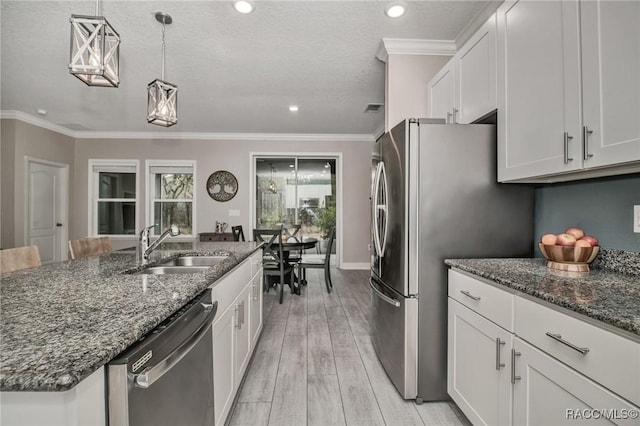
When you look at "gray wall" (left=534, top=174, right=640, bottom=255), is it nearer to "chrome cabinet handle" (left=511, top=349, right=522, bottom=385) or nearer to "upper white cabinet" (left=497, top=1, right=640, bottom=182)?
"upper white cabinet" (left=497, top=1, right=640, bottom=182)

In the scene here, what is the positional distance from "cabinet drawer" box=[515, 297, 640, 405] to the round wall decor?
5.51m

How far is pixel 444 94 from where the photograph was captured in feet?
7.81

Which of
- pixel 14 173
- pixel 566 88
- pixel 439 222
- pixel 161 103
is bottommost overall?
pixel 439 222

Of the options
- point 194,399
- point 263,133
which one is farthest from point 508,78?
point 263,133

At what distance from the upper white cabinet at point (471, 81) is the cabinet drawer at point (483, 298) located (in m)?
1.05

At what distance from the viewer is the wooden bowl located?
1.38m

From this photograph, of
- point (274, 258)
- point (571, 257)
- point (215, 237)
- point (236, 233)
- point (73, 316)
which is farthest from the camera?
point (236, 233)

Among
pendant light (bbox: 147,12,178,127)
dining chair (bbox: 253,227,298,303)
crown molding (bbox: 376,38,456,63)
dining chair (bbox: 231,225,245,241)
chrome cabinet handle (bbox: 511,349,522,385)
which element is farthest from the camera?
dining chair (bbox: 231,225,245,241)

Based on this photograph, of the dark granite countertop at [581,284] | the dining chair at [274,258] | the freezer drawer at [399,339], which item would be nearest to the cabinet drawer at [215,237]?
the dining chair at [274,258]

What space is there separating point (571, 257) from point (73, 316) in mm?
1958

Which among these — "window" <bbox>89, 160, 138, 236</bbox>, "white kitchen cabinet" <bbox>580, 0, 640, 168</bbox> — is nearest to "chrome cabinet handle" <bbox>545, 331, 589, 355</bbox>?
"white kitchen cabinet" <bbox>580, 0, 640, 168</bbox>

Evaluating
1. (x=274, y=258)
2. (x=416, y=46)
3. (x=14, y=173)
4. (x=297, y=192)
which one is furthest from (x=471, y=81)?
(x=14, y=173)

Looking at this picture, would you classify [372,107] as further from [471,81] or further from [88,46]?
[88,46]

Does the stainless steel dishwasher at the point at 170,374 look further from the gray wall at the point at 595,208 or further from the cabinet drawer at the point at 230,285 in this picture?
the gray wall at the point at 595,208
